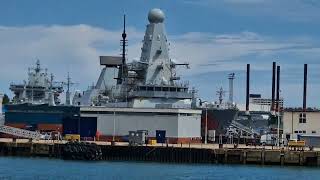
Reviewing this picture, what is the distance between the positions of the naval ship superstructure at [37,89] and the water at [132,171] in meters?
60.7

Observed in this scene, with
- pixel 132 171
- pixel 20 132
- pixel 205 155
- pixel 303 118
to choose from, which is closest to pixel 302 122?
pixel 303 118

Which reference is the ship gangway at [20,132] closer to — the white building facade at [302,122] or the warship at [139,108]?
the warship at [139,108]

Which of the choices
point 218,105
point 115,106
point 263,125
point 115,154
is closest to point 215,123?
point 218,105

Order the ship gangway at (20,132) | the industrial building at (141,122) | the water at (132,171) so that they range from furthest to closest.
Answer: the ship gangway at (20,132), the industrial building at (141,122), the water at (132,171)

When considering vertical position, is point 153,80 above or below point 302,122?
above

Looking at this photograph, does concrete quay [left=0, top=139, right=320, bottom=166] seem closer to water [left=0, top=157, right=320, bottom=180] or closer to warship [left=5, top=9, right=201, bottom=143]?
water [left=0, top=157, right=320, bottom=180]

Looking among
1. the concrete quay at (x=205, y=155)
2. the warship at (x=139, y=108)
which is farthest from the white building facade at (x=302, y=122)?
the concrete quay at (x=205, y=155)

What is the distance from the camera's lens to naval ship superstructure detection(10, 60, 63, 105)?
162 m

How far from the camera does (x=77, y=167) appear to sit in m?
87.8

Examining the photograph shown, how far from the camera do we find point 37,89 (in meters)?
165

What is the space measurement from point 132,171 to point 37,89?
84.6m

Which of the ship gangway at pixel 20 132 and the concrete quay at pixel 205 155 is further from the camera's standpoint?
the ship gangway at pixel 20 132

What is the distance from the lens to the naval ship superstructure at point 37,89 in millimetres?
161500

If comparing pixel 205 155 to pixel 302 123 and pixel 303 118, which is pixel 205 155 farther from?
pixel 303 118
